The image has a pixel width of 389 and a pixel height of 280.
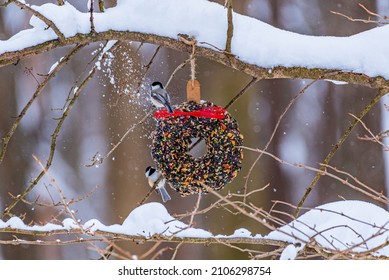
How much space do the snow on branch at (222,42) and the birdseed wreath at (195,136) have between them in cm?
17

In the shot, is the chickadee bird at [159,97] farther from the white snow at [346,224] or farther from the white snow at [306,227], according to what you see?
the white snow at [346,224]

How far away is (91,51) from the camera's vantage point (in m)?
4.45

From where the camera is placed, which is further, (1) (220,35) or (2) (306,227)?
(2) (306,227)

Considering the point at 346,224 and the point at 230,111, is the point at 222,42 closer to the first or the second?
the point at 346,224

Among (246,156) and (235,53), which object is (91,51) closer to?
(246,156)

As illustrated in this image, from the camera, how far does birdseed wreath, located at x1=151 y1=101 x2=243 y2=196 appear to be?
82.0 inches

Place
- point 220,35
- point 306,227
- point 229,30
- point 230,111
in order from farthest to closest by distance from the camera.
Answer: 1. point 230,111
2. point 306,227
3. point 220,35
4. point 229,30

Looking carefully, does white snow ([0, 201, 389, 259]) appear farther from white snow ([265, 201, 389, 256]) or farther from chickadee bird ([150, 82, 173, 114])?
chickadee bird ([150, 82, 173, 114])

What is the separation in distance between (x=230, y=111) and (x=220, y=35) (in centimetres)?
256

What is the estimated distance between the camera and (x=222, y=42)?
6.70 ft

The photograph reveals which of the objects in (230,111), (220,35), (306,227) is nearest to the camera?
(220,35)

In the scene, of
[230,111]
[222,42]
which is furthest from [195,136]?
[230,111]
